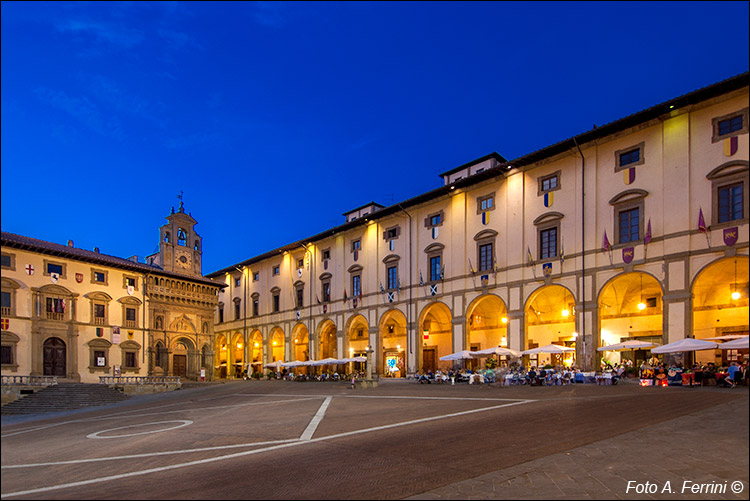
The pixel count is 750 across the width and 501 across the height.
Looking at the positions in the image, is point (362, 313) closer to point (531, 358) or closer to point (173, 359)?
point (531, 358)

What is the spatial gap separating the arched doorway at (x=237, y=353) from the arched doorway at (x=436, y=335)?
30.8 meters

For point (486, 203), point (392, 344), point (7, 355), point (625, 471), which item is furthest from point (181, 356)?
point (625, 471)

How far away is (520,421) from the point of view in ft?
49.0

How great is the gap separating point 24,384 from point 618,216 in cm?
4355

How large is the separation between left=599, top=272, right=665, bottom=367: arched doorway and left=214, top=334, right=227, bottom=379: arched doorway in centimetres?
5398

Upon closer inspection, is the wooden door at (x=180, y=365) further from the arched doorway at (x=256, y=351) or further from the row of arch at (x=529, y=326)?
the row of arch at (x=529, y=326)

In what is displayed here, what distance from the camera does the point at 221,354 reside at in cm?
7656

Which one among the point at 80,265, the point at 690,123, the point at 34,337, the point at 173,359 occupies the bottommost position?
the point at 173,359

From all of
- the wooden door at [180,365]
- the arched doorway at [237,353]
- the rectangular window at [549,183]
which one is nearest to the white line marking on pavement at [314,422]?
the rectangular window at [549,183]

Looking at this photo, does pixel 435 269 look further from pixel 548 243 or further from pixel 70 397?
pixel 70 397

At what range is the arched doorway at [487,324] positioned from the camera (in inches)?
1720

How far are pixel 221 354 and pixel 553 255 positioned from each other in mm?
55681

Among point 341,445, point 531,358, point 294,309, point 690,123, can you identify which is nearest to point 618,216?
point 690,123

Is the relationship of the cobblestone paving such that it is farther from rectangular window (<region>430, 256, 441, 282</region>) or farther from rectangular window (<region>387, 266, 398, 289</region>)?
rectangular window (<region>387, 266, 398, 289</region>)
